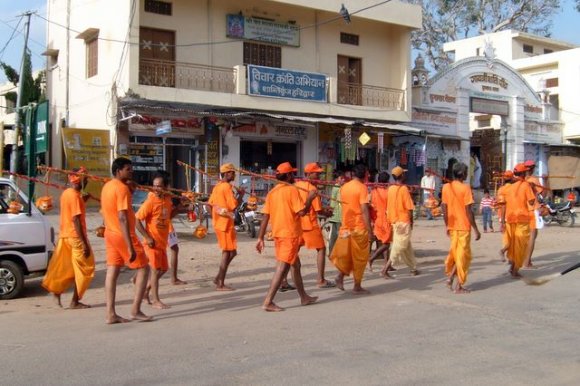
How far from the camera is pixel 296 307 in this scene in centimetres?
724

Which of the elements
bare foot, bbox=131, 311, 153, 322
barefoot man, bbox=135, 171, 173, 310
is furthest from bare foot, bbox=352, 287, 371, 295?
bare foot, bbox=131, 311, 153, 322

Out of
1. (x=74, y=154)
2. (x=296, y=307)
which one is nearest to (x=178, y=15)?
(x=74, y=154)

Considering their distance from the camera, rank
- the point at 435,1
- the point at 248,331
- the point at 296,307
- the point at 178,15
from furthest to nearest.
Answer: the point at 435,1
the point at 178,15
the point at 296,307
the point at 248,331

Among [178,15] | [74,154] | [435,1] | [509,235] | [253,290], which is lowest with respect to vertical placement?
[253,290]

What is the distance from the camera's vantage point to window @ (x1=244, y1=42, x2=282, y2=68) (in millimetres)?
19281

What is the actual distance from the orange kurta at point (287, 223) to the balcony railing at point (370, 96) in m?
14.1

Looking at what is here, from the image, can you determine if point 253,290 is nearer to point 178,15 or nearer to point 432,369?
point 432,369

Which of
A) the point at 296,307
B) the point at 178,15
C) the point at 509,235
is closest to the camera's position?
the point at 296,307

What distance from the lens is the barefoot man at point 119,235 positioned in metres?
6.17

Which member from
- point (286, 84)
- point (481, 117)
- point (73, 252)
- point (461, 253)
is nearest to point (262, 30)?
point (286, 84)

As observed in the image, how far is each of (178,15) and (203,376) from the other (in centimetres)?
1503

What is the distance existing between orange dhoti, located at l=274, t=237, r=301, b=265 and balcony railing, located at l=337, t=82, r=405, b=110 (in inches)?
563

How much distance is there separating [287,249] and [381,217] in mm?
3260

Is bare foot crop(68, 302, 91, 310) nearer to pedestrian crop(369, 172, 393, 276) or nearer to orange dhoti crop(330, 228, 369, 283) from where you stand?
orange dhoti crop(330, 228, 369, 283)
